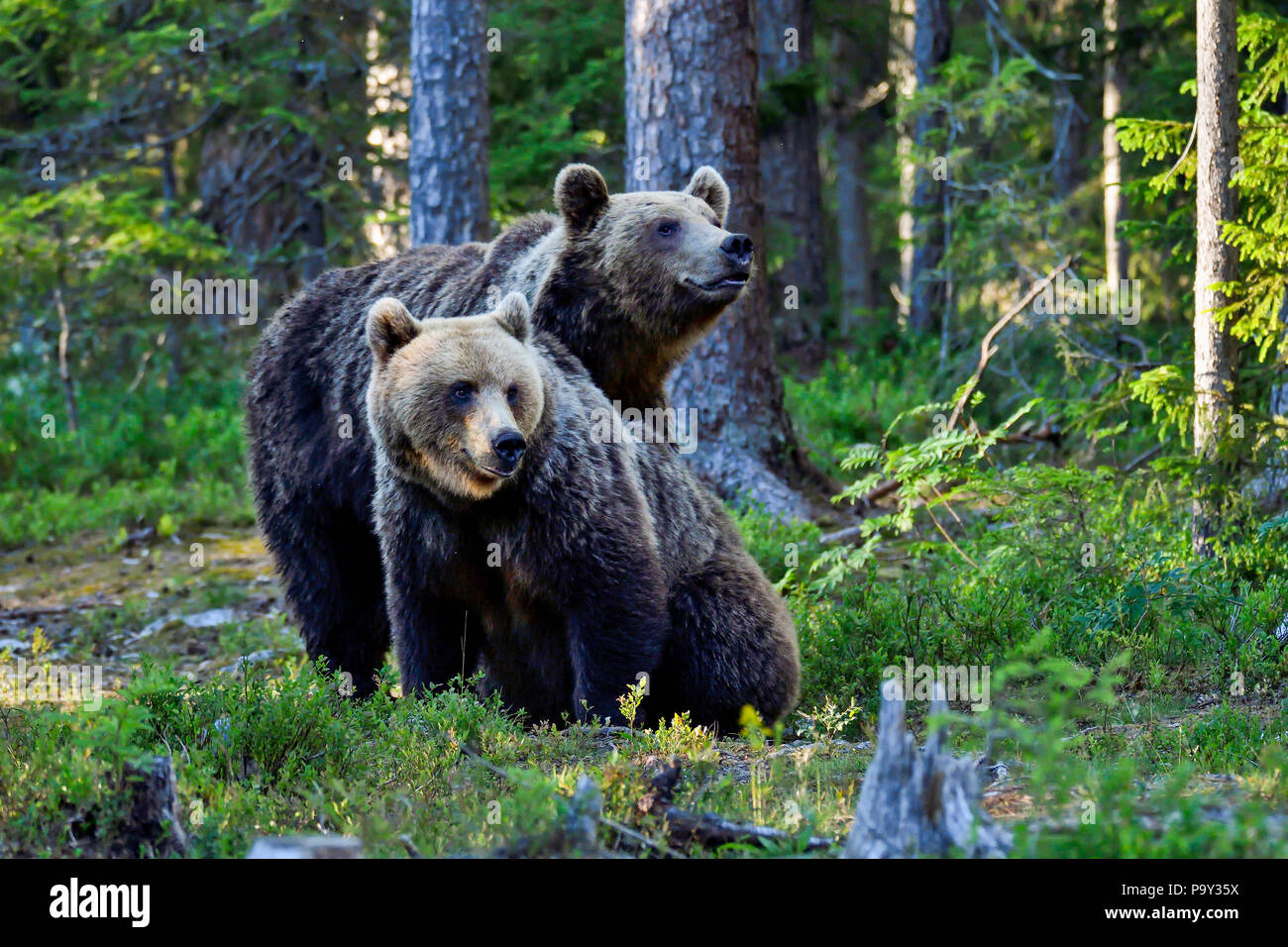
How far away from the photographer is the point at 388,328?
19.6 feet

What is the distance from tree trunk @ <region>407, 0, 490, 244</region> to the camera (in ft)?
35.5

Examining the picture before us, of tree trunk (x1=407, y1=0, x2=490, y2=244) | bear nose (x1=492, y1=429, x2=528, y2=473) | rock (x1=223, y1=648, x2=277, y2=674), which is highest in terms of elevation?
tree trunk (x1=407, y1=0, x2=490, y2=244)

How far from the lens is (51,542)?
1133cm

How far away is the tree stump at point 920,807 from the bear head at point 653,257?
3851 mm

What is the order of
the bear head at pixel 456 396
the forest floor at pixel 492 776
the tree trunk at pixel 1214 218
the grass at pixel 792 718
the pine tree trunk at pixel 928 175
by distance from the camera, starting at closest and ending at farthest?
the forest floor at pixel 492 776 < the grass at pixel 792 718 < the bear head at pixel 456 396 < the tree trunk at pixel 1214 218 < the pine tree trunk at pixel 928 175

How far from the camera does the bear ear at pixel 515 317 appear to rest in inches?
239

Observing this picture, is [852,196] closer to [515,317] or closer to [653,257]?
[653,257]

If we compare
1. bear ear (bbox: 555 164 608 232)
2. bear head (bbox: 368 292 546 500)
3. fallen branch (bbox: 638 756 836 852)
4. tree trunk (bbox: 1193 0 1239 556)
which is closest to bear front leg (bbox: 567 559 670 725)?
bear head (bbox: 368 292 546 500)

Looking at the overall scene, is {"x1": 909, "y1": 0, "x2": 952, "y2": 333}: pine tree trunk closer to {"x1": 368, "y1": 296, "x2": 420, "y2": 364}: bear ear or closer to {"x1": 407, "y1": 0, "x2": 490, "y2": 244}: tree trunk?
{"x1": 407, "y1": 0, "x2": 490, "y2": 244}: tree trunk

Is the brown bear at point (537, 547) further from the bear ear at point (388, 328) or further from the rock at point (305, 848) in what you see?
the rock at point (305, 848)

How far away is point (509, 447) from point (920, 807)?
8.61 ft

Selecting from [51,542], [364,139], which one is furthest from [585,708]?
[364,139]

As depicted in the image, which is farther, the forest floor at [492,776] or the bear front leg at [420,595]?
the bear front leg at [420,595]

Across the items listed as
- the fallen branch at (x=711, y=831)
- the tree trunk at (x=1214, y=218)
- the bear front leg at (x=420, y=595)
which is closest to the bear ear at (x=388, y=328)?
the bear front leg at (x=420, y=595)
